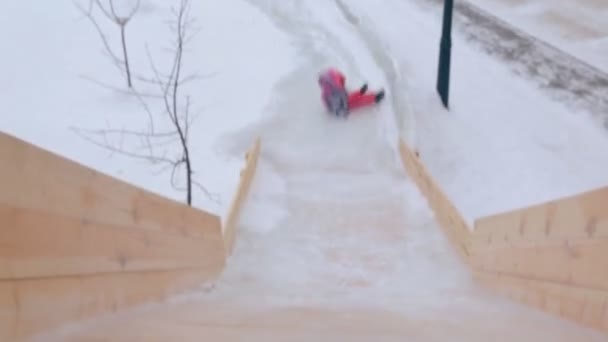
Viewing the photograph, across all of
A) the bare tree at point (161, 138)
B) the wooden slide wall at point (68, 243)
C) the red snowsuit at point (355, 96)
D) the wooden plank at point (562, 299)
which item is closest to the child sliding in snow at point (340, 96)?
the red snowsuit at point (355, 96)

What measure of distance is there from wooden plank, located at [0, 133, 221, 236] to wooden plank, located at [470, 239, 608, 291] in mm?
1485

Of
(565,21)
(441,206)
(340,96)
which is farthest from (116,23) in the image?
(441,206)

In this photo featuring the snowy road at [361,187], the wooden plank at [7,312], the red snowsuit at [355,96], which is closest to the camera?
the wooden plank at [7,312]

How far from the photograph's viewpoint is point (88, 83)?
955 centimetres

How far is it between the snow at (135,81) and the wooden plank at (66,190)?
406 cm

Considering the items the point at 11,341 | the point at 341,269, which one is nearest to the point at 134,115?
the point at 341,269

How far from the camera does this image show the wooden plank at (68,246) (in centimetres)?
168

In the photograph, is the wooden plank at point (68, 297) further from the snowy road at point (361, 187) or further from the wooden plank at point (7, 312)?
the snowy road at point (361, 187)

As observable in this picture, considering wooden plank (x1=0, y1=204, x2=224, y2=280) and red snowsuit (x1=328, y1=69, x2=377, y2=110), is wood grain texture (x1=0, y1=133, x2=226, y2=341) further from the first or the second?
red snowsuit (x1=328, y1=69, x2=377, y2=110)

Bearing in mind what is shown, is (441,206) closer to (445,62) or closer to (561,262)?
(561,262)

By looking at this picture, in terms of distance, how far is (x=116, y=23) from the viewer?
1066cm

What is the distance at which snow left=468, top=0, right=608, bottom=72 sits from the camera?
9.38 metres

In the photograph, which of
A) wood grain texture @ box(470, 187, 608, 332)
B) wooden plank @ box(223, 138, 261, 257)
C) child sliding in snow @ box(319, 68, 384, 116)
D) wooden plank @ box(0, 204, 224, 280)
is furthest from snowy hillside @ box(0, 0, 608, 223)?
wooden plank @ box(0, 204, 224, 280)

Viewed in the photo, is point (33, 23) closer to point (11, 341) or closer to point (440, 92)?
point (440, 92)
